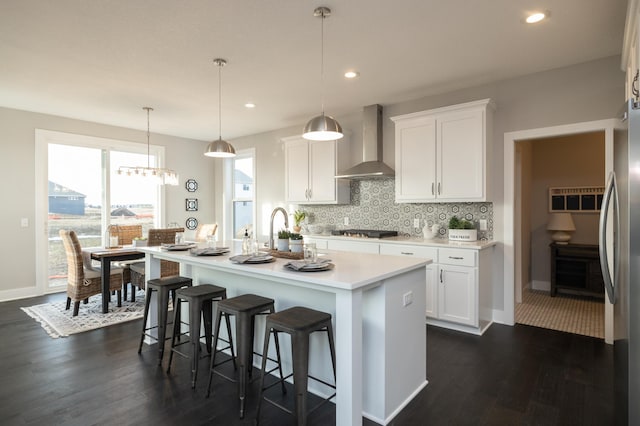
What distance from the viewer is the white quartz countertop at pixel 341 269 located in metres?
1.84

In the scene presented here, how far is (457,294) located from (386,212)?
1.58m

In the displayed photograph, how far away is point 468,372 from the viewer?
2729 mm

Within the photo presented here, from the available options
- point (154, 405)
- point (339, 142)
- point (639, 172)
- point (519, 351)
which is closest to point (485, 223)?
point (519, 351)

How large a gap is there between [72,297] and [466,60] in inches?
203

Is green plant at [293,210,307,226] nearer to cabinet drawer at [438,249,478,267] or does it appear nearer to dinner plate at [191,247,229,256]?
cabinet drawer at [438,249,478,267]

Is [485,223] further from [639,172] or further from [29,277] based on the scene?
[29,277]

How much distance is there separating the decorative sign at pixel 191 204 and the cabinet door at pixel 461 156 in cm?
501

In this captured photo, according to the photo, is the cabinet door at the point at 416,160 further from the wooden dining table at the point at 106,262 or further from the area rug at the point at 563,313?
the wooden dining table at the point at 106,262

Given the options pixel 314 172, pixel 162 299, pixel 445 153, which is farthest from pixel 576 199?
pixel 162 299

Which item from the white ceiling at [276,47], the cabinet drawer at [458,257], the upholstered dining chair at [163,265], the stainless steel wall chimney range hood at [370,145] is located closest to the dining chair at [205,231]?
the upholstered dining chair at [163,265]

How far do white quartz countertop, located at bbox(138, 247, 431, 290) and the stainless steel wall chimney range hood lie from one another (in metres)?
1.96

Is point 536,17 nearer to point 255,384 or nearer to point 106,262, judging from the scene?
point 255,384

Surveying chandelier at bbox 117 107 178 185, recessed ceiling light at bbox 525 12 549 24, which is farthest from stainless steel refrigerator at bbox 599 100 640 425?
chandelier at bbox 117 107 178 185

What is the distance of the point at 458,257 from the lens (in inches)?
141
